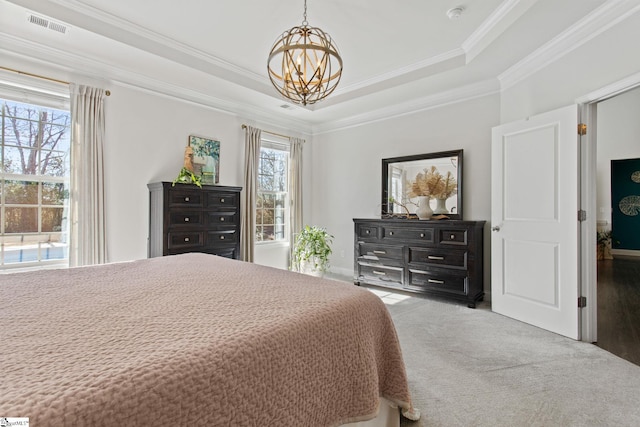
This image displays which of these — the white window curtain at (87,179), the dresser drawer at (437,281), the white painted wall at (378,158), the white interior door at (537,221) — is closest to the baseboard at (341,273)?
the white painted wall at (378,158)

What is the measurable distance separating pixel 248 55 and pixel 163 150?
1548 mm

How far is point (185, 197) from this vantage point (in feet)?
11.5

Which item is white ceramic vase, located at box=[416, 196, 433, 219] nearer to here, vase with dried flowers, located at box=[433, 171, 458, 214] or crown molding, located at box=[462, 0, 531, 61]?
vase with dried flowers, located at box=[433, 171, 458, 214]

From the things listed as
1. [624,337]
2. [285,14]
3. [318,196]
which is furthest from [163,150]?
[624,337]

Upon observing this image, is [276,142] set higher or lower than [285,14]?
lower

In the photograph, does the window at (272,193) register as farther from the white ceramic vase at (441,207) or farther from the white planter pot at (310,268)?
the white ceramic vase at (441,207)

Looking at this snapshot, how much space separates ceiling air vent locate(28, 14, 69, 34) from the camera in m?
2.51

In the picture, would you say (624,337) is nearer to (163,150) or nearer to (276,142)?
(276,142)

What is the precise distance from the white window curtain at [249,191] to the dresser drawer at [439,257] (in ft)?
7.54

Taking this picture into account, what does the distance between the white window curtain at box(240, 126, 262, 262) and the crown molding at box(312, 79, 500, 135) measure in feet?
4.93

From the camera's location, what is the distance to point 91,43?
2.87 metres

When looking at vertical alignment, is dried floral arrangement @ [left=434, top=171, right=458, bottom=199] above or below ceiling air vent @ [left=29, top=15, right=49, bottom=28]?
below

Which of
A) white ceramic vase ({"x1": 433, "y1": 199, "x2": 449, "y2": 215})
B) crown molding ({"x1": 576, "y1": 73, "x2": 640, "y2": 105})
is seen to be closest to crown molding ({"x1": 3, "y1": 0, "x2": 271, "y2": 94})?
white ceramic vase ({"x1": 433, "y1": 199, "x2": 449, "y2": 215})

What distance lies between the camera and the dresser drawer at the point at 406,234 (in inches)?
153
